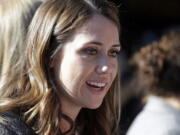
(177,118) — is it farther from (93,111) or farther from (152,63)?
(93,111)

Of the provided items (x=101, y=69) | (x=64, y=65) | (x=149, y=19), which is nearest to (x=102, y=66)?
(x=101, y=69)

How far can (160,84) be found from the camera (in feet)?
10.8

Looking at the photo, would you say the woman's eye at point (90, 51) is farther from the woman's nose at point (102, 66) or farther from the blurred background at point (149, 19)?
the blurred background at point (149, 19)

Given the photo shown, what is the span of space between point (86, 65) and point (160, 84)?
101 cm

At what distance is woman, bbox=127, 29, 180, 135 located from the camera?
3.23 meters

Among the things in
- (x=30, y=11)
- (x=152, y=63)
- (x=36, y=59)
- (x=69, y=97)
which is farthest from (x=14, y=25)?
(x=152, y=63)

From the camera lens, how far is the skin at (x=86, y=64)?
2428 millimetres

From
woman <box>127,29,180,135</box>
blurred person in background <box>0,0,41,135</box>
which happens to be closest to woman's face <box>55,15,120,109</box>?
blurred person in background <box>0,0,41,135</box>

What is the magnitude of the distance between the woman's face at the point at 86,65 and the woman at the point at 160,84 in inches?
32.4

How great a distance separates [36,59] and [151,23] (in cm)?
447

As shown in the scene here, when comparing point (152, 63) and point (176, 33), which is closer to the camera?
point (152, 63)

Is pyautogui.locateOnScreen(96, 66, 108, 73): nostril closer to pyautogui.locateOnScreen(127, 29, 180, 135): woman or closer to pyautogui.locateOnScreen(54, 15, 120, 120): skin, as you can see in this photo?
pyautogui.locateOnScreen(54, 15, 120, 120): skin

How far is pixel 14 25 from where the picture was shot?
269cm

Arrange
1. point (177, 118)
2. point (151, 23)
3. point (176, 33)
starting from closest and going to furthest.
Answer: point (177, 118) → point (176, 33) → point (151, 23)
